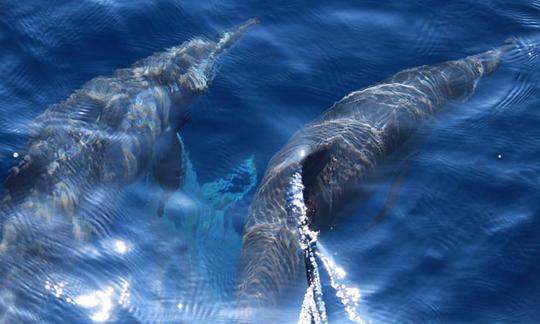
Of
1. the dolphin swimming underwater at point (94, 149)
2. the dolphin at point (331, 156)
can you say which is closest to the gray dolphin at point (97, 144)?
the dolphin swimming underwater at point (94, 149)

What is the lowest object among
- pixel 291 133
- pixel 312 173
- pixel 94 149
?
pixel 312 173

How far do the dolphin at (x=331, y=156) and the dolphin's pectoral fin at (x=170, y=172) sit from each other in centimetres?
103

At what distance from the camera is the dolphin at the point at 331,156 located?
829 centimetres

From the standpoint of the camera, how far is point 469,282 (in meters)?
8.71

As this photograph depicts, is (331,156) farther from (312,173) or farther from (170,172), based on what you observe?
(170,172)

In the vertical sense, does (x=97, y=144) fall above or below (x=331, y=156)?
below

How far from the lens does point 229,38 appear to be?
1160cm

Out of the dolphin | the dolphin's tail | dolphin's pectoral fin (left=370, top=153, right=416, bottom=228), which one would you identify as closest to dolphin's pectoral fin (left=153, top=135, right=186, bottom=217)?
the dolphin

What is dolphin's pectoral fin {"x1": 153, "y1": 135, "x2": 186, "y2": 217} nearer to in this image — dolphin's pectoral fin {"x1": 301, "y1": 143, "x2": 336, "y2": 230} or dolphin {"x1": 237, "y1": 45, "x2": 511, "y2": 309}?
dolphin {"x1": 237, "y1": 45, "x2": 511, "y2": 309}

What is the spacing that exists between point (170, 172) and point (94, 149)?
2.99ft

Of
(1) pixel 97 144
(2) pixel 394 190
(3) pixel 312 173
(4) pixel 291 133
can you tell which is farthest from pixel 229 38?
(2) pixel 394 190

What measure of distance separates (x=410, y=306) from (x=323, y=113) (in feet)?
10.1

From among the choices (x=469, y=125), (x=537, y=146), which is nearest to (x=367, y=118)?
(x=469, y=125)

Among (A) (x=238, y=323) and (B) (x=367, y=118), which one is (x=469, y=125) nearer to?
(B) (x=367, y=118)
